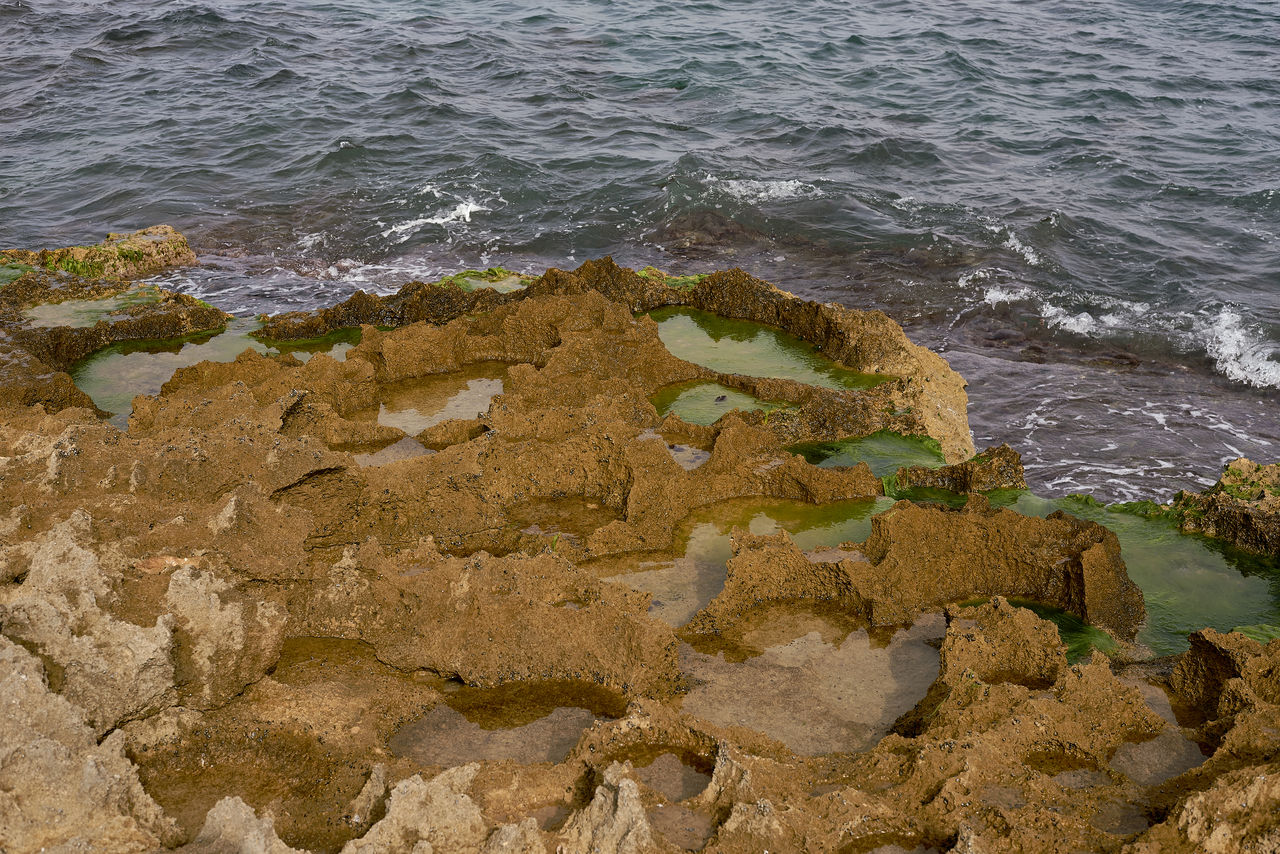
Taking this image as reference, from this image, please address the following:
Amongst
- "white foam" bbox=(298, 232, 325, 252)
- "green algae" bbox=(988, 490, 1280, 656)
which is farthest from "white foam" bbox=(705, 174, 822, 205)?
"green algae" bbox=(988, 490, 1280, 656)

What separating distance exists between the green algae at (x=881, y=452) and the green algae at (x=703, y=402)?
596mm

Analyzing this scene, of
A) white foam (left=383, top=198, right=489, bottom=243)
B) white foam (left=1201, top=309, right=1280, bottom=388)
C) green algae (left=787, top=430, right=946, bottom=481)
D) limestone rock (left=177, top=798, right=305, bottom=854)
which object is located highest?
limestone rock (left=177, top=798, right=305, bottom=854)

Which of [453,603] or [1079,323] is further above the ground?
[453,603]

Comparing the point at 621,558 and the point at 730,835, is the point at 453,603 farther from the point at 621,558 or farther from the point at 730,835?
the point at 730,835

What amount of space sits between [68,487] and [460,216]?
31.7 ft

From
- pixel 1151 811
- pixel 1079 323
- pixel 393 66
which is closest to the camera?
pixel 1151 811

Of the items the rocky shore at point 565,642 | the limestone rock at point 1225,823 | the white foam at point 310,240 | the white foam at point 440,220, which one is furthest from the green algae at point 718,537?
the white foam at point 310,240

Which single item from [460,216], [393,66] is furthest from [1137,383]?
[393,66]

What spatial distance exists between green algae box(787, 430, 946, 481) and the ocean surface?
162 centimetres

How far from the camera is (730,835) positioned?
10.9ft

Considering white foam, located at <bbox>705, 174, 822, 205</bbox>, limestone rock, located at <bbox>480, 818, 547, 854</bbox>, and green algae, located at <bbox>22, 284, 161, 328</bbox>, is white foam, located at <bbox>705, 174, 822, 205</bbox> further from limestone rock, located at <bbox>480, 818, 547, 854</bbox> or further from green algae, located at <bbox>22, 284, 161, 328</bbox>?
limestone rock, located at <bbox>480, 818, 547, 854</bbox>

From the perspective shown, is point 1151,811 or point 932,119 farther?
point 932,119

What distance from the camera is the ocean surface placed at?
10.8 metres

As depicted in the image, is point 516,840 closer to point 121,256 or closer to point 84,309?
point 84,309
